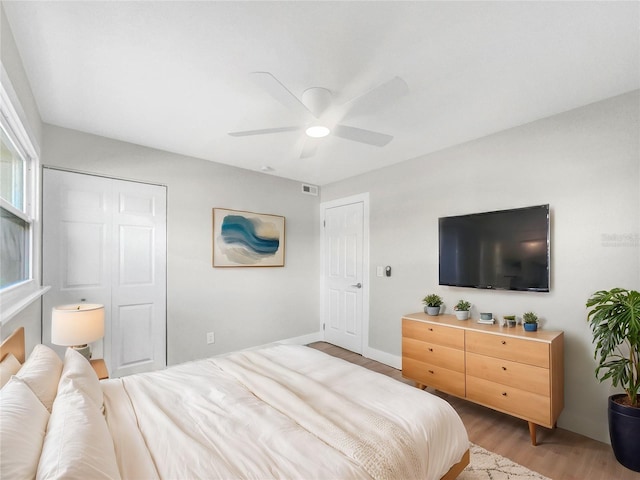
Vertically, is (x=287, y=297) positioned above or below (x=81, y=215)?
below

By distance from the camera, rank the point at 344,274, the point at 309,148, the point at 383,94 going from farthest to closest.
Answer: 1. the point at 344,274
2. the point at 309,148
3. the point at 383,94

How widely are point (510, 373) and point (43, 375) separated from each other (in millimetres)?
2898

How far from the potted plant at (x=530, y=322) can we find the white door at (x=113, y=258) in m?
3.49

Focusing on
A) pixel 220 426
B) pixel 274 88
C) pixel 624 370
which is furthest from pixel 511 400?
pixel 274 88

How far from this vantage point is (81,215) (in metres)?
2.92

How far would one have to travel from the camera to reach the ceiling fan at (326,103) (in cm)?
168

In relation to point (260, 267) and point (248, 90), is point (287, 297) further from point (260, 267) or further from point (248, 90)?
point (248, 90)

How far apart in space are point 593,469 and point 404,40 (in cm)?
289

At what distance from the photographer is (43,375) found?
140 cm

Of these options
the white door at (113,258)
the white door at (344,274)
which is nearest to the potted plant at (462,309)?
the white door at (344,274)

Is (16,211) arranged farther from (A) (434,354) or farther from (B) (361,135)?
(A) (434,354)

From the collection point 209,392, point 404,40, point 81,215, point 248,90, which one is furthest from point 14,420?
point 81,215

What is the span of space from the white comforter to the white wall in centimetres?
145

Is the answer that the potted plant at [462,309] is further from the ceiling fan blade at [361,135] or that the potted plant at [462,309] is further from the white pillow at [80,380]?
the white pillow at [80,380]
